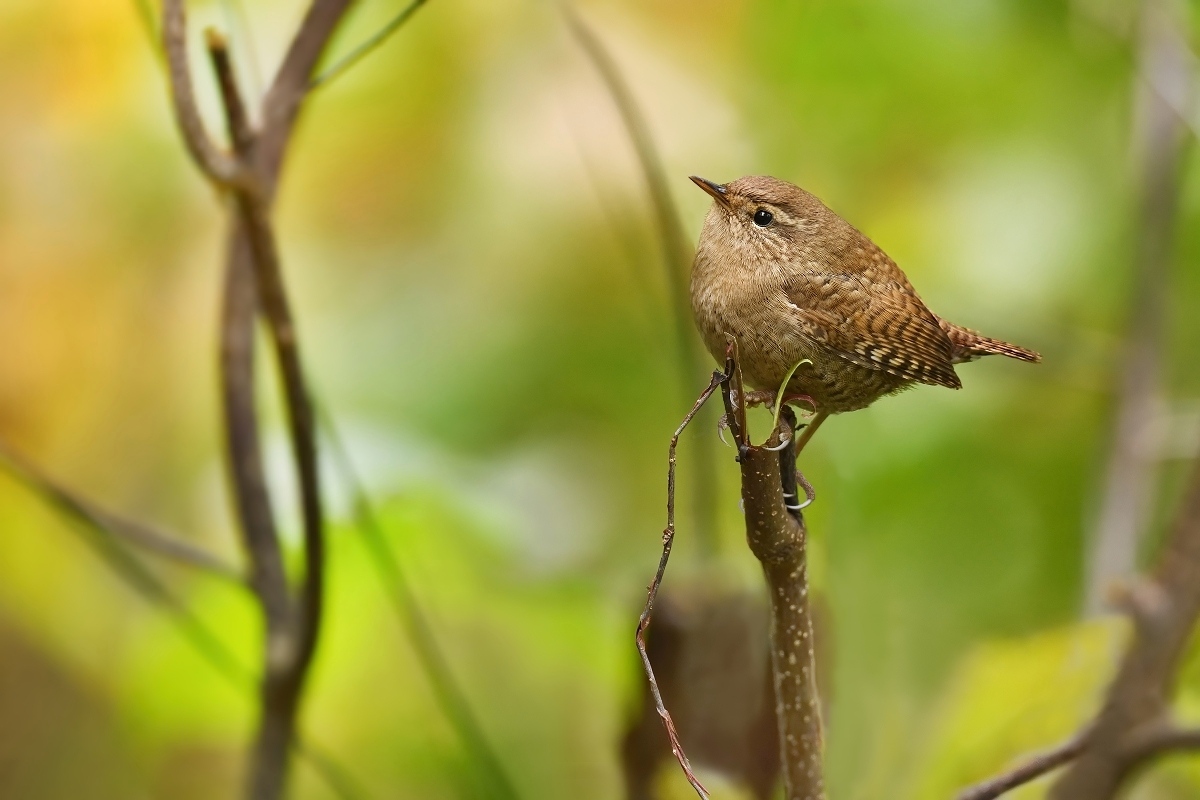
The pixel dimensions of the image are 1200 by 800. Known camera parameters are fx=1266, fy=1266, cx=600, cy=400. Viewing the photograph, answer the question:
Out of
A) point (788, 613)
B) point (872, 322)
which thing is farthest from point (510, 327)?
point (788, 613)

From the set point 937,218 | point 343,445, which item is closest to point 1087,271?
point 937,218

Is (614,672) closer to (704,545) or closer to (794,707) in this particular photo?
(704,545)

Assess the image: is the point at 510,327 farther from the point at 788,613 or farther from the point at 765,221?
the point at 788,613

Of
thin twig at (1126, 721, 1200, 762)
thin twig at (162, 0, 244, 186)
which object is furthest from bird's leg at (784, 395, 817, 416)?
thin twig at (162, 0, 244, 186)

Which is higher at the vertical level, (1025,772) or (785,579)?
(785,579)

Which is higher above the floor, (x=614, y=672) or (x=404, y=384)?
(x=404, y=384)

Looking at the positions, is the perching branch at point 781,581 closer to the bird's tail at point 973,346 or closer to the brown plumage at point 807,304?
the brown plumage at point 807,304
